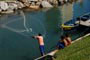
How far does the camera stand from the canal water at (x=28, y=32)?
98.0 feet

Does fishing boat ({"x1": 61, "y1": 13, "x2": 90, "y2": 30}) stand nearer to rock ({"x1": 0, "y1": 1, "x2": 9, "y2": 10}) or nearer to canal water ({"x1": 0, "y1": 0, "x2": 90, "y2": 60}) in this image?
canal water ({"x1": 0, "y1": 0, "x2": 90, "y2": 60})

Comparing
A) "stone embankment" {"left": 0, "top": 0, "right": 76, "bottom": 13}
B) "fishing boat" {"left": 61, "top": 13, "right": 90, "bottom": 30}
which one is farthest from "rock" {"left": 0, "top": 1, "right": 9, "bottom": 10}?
"fishing boat" {"left": 61, "top": 13, "right": 90, "bottom": 30}

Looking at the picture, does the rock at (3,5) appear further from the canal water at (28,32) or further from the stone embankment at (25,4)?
the canal water at (28,32)

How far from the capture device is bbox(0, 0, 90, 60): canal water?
98.0 ft

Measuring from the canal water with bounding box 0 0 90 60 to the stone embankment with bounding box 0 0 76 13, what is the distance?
2404mm

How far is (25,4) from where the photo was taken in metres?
64.1

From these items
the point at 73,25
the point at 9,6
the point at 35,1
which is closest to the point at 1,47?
the point at 73,25

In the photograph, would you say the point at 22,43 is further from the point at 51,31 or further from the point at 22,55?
the point at 51,31

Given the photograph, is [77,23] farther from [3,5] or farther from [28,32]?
[3,5]

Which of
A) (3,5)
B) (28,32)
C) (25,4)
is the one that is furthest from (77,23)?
(25,4)

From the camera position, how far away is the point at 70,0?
246 ft

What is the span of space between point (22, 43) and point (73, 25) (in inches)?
398

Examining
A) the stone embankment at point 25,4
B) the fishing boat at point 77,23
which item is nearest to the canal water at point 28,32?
the fishing boat at point 77,23

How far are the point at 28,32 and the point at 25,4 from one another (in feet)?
87.6
